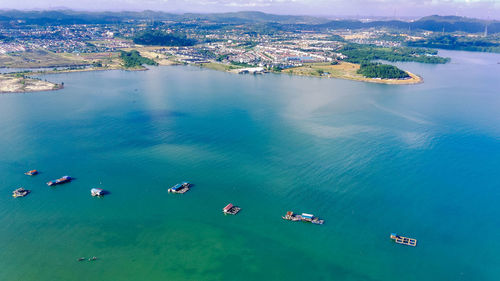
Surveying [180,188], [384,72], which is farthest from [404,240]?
[384,72]

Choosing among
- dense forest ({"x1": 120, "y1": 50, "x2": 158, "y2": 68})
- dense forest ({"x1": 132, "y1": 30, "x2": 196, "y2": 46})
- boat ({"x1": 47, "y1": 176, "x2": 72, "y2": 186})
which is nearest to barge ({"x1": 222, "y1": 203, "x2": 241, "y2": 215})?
boat ({"x1": 47, "y1": 176, "x2": 72, "y2": 186})

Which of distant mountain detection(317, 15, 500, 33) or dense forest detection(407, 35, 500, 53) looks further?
distant mountain detection(317, 15, 500, 33)

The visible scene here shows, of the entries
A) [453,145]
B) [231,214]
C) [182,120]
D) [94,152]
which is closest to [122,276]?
[231,214]

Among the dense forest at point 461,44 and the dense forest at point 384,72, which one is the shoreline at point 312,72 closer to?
the dense forest at point 384,72

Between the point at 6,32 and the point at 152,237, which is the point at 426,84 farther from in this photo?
the point at 6,32

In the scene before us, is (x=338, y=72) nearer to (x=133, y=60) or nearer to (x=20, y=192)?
(x=133, y=60)

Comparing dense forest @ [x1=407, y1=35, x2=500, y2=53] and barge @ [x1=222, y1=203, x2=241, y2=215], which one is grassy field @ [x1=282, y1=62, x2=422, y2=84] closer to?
barge @ [x1=222, y1=203, x2=241, y2=215]
